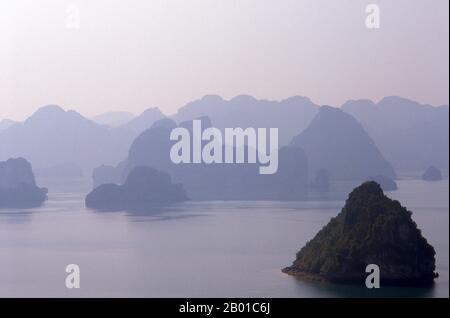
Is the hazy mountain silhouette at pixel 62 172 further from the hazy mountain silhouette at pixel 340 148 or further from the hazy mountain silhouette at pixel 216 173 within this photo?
the hazy mountain silhouette at pixel 340 148

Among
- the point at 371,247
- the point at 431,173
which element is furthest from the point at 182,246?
the point at 431,173

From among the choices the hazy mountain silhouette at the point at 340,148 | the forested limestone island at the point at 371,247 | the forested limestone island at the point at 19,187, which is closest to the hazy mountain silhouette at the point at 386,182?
the hazy mountain silhouette at the point at 340,148

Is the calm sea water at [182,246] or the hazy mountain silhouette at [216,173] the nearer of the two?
the calm sea water at [182,246]

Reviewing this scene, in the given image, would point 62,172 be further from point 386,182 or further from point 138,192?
point 386,182

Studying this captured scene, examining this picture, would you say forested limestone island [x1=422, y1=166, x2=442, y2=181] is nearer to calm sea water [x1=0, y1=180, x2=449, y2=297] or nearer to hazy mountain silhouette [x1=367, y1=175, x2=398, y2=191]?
calm sea water [x1=0, y1=180, x2=449, y2=297]

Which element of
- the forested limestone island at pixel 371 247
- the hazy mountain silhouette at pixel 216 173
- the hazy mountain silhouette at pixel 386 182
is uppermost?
the hazy mountain silhouette at pixel 216 173

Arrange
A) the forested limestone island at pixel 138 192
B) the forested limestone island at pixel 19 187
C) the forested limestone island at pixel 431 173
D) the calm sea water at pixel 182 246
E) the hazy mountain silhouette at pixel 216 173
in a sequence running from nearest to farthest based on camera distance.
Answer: the calm sea water at pixel 182 246, the forested limestone island at pixel 431 173, the hazy mountain silhouette at pixel 216 173, the forested limestone island at pixel 19 187, the forested limestone island at pixel 138 192
